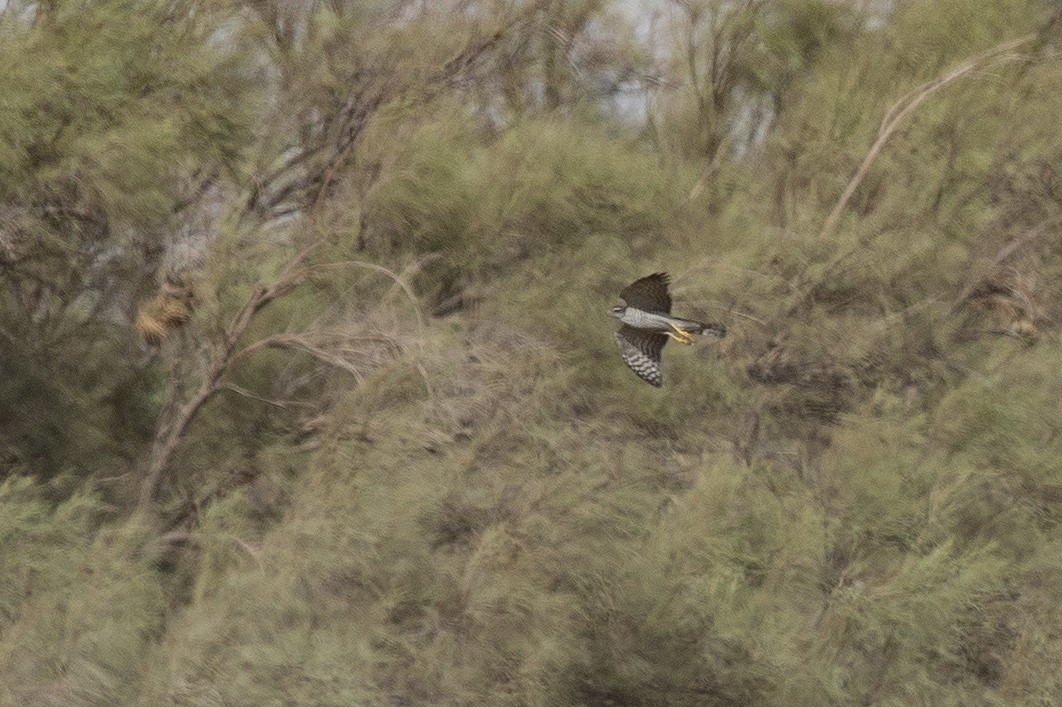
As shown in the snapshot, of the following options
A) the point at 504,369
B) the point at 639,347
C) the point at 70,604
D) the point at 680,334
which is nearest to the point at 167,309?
the point at 504,369

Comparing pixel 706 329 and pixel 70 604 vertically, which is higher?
pixel 70 604

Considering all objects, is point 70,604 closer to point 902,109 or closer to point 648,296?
point 648,296

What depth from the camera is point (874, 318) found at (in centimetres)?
1306

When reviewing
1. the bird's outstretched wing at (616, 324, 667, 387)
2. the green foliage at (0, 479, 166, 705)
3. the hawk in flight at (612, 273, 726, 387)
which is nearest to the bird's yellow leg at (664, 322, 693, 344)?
the hawk in flight at (612, 273, 726, 387)

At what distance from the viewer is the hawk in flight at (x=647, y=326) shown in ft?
36.9

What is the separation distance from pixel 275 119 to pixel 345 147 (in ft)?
1.98

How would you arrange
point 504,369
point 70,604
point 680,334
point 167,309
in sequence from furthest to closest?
point 167,309 → point 504,369 → point 680,334 → point 70,604

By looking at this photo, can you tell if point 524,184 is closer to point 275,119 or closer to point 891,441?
point 275,119

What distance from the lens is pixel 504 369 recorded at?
11.6 metres

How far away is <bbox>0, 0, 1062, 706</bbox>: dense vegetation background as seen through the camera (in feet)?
35.8

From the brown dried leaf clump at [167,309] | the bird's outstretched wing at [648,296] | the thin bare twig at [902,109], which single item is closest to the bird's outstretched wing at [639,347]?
the bird's outstretched wing at [648,296]

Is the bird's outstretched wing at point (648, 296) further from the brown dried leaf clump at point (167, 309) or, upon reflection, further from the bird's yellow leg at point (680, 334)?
the brown dried leaf clump at point (167, 309)

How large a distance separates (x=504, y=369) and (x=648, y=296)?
2.71 ft

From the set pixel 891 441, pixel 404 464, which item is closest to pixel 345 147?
pixel 404 464
